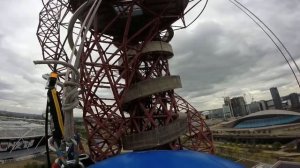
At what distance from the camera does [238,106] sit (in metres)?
172

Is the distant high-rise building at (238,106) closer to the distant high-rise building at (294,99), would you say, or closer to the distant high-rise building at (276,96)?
the distant high-rise building at (276,96)

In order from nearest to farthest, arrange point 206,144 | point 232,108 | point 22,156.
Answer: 1. point 206,144
2. point 22,156
3. point 232,108

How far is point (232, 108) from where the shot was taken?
174500 mm

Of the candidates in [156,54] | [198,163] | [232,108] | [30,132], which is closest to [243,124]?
[232,108]

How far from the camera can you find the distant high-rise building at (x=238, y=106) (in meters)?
171

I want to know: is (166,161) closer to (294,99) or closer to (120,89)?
(120,89)

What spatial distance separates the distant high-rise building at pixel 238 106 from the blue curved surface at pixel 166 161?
567 ft

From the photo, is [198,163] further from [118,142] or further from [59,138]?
[118,142]

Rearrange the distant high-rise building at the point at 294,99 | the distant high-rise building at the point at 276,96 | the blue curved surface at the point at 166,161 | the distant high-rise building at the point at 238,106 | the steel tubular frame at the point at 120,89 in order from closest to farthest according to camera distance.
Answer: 1. the blue curved surface at the point at 166,161
2. the steel tubular frame at the point at 120,89
3. the distant high-rise building at the point at 276,96
4. the distant high-rise building at the point at 294,99
5. the distant high-rise building at the point at 238,106

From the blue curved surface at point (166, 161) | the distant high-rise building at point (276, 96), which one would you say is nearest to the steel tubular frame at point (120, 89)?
the blue curved surface at point (166, 161)

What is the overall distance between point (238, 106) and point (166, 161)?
579 ft

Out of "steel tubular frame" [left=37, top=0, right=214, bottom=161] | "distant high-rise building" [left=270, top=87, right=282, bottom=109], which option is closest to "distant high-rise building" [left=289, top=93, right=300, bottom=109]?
"distant high-rise building" [left=270, top=87, right=282, bottom=109]

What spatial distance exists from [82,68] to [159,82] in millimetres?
6005

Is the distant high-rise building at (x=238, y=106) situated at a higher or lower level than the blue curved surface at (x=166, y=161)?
higher
